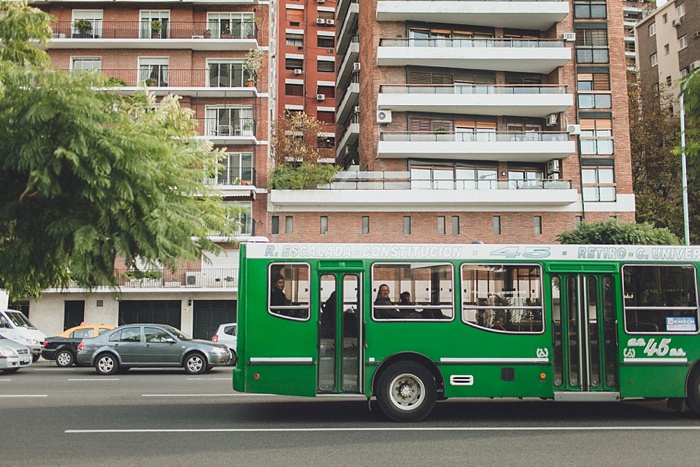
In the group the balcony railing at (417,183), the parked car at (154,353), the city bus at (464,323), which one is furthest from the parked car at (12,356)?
the balcony railing at (417,183)

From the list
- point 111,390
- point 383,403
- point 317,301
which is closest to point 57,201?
point 317,301

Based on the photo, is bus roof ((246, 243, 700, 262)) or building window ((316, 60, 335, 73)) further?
building window ((316, 60, 335, 73))

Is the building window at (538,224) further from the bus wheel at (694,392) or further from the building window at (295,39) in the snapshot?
the building window at (295,39)

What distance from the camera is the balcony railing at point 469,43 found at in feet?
120

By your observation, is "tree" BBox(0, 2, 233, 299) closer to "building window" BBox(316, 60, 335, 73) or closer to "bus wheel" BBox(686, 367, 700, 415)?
"bus wheel" BBox(686, 367, 700, 415)

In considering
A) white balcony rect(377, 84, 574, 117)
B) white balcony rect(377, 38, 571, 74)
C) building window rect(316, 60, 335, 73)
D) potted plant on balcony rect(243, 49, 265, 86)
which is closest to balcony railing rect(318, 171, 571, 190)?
white balcony rect(377, 84, 574, 117)

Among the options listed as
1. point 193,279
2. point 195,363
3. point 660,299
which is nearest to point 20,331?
point 195,363

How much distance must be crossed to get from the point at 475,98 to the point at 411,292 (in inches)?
1069

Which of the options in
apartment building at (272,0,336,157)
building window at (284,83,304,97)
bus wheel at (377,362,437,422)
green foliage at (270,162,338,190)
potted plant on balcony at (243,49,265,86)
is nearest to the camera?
bus wheel at (377,362,437,422)

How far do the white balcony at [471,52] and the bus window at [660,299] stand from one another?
27010mm

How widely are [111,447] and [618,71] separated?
124 ft

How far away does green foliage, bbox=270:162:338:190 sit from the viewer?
35.7 m

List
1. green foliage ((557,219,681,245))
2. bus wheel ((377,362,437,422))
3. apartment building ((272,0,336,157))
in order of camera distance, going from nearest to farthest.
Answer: bus wheel ((377,362,437,422))
green foliage ((557,219,681,245))
apartment building ((272,0,336,157))

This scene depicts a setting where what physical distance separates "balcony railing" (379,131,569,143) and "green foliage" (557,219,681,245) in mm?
7571
